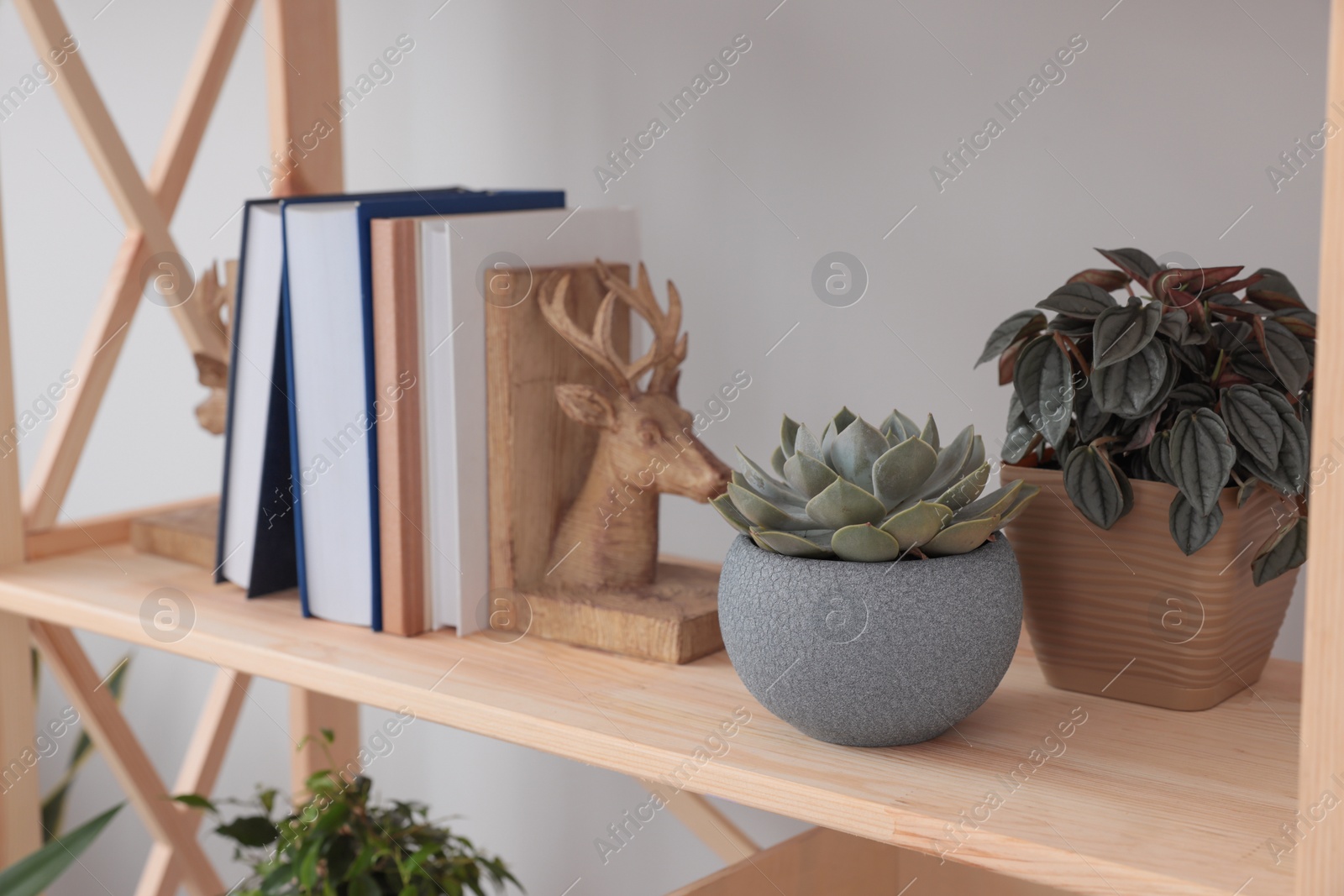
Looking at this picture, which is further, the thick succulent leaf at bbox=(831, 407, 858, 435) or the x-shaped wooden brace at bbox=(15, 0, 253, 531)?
the x-shaped wooden brace at bbox=(15, 0, 253, 531)

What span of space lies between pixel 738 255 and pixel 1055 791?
510mm

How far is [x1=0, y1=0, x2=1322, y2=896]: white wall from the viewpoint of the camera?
0.72 m

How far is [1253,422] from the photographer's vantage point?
A: 548mm

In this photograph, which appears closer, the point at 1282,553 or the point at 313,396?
the point at 1282,553

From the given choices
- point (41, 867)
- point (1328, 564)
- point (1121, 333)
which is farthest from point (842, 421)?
point (41, 867)

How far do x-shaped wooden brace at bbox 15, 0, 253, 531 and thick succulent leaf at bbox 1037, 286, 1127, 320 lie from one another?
0.63 meters

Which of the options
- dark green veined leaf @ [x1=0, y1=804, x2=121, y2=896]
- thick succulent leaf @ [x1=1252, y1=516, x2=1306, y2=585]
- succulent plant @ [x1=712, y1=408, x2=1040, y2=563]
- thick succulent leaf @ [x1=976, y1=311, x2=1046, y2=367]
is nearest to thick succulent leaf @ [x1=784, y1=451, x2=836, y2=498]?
succulent plant @ [x1=712, y1=408, x2=1040, y2=563]

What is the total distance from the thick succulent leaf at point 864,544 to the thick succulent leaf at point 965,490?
3 centimetres

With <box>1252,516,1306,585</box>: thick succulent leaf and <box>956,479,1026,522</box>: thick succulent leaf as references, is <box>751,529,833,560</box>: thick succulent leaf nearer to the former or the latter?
<box>956,479,1026,522</box>: thick succulent leaf

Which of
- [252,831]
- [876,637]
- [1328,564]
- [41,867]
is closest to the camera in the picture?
[1328,564]

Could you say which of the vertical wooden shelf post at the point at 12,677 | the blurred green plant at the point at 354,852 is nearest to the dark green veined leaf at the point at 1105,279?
the blurred green plant at the point at 354,852

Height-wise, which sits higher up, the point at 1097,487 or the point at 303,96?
the point at 303,96

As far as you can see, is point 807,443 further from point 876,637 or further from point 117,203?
point 117,203

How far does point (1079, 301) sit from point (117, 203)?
A: 712mm
